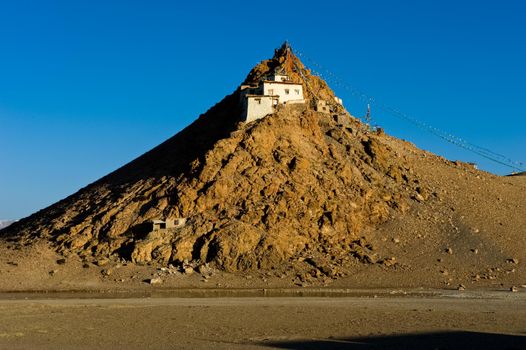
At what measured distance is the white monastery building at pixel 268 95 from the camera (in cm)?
5750

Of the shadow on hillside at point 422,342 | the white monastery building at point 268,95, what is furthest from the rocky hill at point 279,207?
the shadow on hillside at point 422,342

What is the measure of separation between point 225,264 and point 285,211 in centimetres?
678

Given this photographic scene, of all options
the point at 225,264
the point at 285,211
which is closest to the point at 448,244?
the point at 285,211

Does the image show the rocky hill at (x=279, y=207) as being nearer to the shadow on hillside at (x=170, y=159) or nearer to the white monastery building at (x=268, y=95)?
the shadow on hillside at (x=170, y=159)

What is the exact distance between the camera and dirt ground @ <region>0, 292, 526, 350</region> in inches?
945

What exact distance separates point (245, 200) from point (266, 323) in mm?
22580

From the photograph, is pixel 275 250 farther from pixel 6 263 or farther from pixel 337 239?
pixel 6 263

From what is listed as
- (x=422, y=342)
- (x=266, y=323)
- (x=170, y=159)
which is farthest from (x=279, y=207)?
(x=422, y=342)

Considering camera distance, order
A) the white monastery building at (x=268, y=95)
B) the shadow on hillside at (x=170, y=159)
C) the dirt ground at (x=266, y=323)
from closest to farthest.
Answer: the dirt ground at (x=266, y=323), the shadow on hillside at (x=170, y=159), the white monastery building at (x=268, y=95)

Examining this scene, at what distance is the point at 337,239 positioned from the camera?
164ft

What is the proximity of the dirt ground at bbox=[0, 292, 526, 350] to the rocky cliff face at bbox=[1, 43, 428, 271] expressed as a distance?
9019 millimetres

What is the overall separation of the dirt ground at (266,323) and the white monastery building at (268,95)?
22.9 meters

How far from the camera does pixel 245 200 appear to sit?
50.8 meters

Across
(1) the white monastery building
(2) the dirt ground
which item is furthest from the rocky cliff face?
(2) the dirt ground
